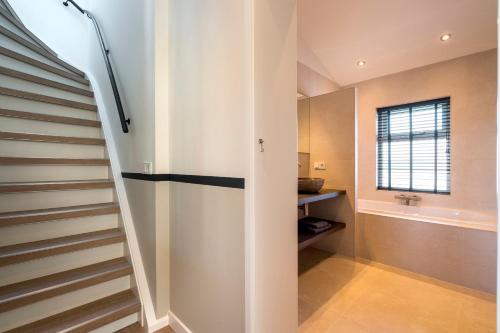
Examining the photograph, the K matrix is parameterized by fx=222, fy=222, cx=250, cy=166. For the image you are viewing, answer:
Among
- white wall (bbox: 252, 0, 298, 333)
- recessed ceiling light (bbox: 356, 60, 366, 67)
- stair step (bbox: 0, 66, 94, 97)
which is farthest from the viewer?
recessed ceiling light (bbox: 356, 60, 366, 67)

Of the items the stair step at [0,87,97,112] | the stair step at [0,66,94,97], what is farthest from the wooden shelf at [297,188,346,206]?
the stair step at [0,66,94,97]

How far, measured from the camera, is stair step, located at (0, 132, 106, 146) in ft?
6.03

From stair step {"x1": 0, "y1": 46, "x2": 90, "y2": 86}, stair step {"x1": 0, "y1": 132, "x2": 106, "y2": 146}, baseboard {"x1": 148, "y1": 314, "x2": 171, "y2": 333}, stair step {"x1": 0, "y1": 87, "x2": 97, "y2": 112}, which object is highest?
stair step {"x1": 0, "y1": 46, "x2": 90, "y2": 86}

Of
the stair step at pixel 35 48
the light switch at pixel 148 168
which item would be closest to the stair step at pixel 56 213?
the light switch at pixel 148 168

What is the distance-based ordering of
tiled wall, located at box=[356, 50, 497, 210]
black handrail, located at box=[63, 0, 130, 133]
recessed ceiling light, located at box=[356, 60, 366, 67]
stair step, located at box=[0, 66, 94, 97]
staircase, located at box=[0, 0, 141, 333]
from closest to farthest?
staircase, located at box=[0, 0, 141, 333], black handrail, located at box=[63, 0, 130, 133], stair step, located at box=[0, 66, 94, 97], tiled wall, located at box=[356, 50, 497, 210], recessed ceiling light, located at box=[356, 60, 366, 67]

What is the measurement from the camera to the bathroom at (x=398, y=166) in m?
1.95

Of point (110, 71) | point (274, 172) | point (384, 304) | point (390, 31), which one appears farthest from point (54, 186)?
point (390, 31)

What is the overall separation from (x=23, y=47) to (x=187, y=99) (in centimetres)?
242

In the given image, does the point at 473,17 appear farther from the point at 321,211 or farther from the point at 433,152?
the point at 321,211

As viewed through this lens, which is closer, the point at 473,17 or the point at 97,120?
the point at 473,17

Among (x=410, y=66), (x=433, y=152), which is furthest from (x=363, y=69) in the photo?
(x=433, y=152)

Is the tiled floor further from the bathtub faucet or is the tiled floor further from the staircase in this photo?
the staircase

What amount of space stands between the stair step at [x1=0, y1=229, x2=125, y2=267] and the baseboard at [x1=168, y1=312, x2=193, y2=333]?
731mm

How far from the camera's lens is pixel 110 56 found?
7.73 feet
